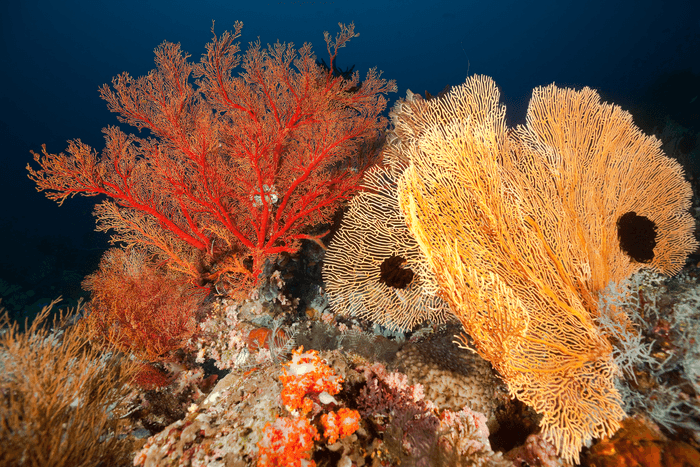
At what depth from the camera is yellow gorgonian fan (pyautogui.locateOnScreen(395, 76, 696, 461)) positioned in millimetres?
1854

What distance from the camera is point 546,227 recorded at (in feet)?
8.23

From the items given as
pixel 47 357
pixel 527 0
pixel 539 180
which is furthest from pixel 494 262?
pixel 527 0

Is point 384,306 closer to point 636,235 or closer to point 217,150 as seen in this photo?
point 636,235

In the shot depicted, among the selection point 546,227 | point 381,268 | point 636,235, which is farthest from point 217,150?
point 636,235

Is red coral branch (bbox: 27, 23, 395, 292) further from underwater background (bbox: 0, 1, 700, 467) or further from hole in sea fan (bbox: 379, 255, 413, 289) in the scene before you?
hole in sea fan (bbox: 379, 255, 413, 289)

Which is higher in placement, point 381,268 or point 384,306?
point 381,268

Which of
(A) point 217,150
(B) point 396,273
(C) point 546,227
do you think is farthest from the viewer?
(A) point 217,150

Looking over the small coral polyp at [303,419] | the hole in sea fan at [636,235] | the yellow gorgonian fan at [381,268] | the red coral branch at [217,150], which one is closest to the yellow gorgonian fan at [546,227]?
the hole in sea fan at [636,235]

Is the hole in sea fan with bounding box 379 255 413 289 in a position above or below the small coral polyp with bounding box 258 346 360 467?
above

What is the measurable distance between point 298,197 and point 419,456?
4022 millimetres

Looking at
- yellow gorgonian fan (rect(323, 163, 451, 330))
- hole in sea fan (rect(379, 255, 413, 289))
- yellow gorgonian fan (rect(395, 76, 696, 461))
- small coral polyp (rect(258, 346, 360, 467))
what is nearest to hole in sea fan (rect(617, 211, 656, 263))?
yellow gorgonian fan (rect(395, 76, 696, 461))

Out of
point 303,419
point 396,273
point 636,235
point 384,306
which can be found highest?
point 636,235

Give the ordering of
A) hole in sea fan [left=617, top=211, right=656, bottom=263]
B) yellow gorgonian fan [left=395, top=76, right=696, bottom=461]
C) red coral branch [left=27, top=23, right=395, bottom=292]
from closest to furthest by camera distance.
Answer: yellow gorgonian fan [left=395, top=76, right=696, bottom=461] < hole in sea fan [left=617, top=211, right=656, bottom=263] < red coral branch [left=27, top=23, right=395, bottom=292]

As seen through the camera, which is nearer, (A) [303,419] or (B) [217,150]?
(A) [303,419]
